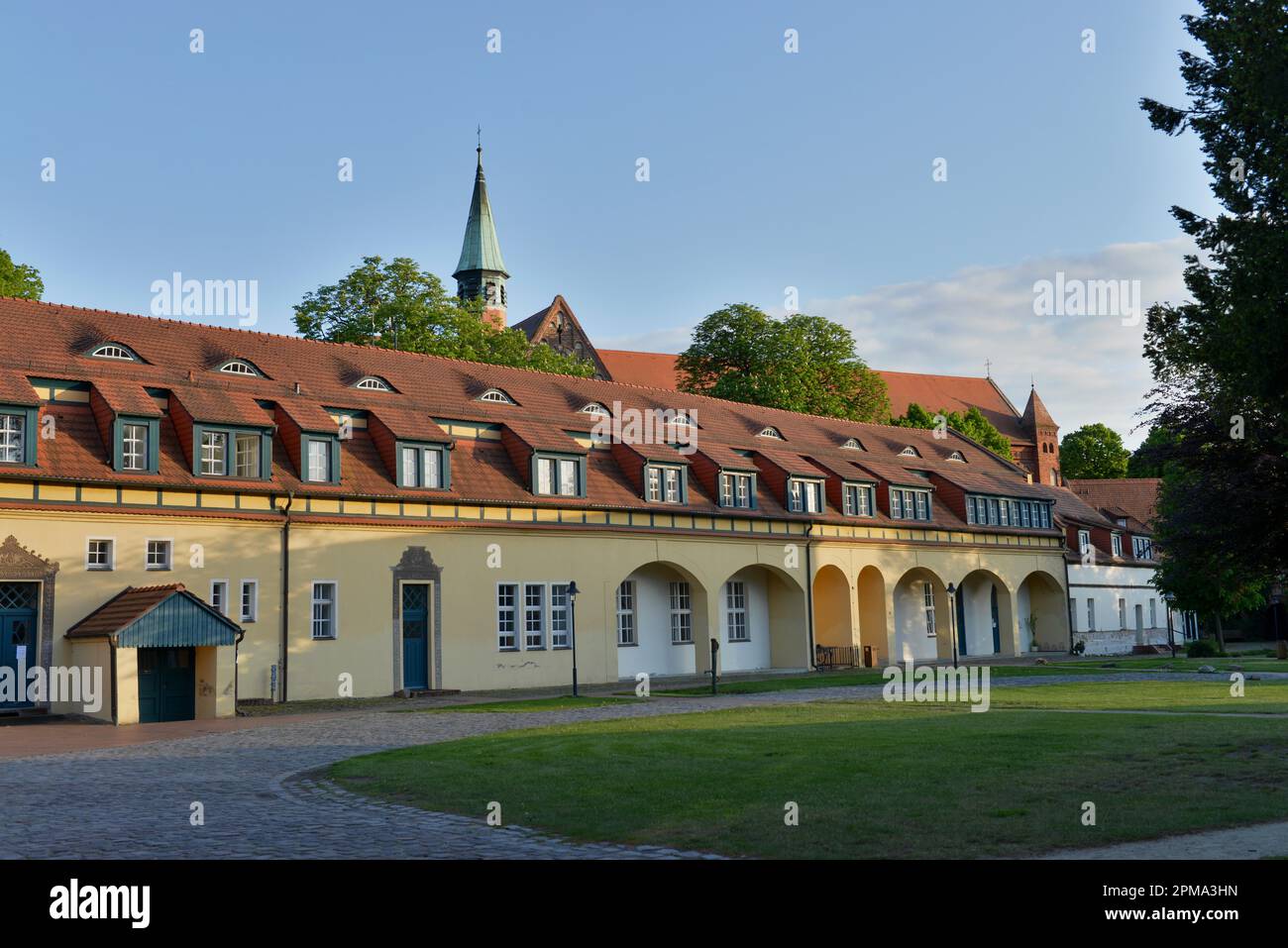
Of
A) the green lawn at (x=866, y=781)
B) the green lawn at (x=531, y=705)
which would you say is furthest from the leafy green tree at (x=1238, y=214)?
the green lawn at (x=531, y=705)

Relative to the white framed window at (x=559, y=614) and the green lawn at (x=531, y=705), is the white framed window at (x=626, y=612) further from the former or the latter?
the green lawn at (x=531, y=705)

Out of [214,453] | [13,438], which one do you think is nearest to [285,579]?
[214,453]

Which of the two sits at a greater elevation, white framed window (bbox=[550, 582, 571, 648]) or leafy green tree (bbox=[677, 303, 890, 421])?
leafy green tree (bbox=[677, 303, 890, 421])

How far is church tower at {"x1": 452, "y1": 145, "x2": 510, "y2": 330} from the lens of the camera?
77.5m

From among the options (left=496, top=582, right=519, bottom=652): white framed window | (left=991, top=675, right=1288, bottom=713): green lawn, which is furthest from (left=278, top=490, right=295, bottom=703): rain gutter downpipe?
(left=991, top=675, right=1288, bottom=713): green lawn

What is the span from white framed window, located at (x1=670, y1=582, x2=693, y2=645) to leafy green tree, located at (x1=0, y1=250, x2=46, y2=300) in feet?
77.1

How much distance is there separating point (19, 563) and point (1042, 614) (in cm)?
4264

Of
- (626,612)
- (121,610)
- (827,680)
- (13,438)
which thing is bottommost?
(827,680)

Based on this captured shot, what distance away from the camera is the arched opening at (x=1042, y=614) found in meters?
54.2

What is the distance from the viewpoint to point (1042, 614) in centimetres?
5488

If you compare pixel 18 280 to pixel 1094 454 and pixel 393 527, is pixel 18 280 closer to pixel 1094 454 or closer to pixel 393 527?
pixel 393 527

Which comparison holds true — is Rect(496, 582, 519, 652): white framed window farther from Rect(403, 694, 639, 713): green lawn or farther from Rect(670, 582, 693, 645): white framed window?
Rect(670, 582, 693, 645): white framed window

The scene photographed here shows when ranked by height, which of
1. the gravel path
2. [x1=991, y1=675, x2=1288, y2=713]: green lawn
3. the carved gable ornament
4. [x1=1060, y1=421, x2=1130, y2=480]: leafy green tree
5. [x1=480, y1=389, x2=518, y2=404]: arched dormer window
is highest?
[x1=1060, y1=421, x2=1130, y2=480]: leafy green tree
